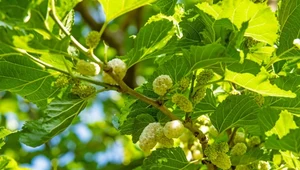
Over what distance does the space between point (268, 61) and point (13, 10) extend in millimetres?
538

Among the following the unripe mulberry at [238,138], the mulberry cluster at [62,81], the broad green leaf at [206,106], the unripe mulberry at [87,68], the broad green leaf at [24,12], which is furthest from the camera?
the unripe mulberry at [238,138]

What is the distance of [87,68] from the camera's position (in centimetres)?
97

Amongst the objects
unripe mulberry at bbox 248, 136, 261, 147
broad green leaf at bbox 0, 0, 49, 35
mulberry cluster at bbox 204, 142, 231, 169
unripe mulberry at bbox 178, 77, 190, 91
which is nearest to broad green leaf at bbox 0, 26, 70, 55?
broad green leaf at bbox 0, 0, 49, 35

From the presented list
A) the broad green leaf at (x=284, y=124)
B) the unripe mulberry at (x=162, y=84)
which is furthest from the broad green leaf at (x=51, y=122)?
the broad green leaf at (x=284, y=124)

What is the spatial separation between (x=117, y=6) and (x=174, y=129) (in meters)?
0.24

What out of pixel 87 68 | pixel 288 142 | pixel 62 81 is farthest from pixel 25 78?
pixel 288 142

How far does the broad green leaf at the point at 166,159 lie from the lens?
1.17 m

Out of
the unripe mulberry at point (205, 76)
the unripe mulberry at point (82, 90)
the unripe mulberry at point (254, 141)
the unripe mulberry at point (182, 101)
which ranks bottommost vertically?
the unripe mulberry at point (254, 141)

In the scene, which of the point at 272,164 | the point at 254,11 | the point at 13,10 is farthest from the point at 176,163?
the point at 13,10

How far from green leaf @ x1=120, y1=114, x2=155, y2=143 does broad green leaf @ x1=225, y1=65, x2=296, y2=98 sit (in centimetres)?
19

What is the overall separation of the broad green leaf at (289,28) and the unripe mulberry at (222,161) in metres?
0.23

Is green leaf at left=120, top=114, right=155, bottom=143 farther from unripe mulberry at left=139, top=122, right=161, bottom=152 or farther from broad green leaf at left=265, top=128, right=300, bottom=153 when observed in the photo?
broad green leaf at left=265, top=128, right=300, bottom=153

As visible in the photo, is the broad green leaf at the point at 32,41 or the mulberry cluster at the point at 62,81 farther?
the mulberry cluster at the point at 62,81

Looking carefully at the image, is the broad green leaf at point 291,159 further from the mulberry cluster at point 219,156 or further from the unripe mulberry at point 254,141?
the unripe mulberry at point 254,141
